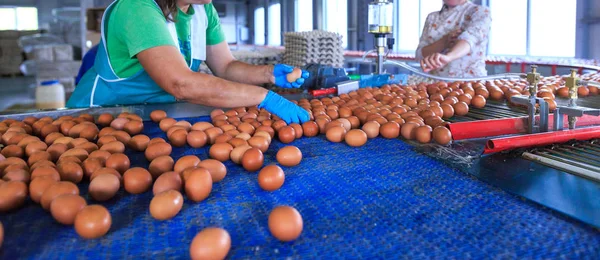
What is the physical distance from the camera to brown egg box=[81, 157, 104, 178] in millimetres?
1155

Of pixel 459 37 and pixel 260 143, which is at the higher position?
pixel 459 37

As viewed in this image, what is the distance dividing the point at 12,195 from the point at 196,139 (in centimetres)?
59

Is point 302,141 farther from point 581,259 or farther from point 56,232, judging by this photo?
point 581,259

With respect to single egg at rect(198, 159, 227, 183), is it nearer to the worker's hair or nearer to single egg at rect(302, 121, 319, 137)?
single egg at rect(302, 121, 319, 137)

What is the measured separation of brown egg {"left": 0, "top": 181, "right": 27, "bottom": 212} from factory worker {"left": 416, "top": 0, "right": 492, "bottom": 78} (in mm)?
2538

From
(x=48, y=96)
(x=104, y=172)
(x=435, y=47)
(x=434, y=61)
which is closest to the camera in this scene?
(x=104, y=172)

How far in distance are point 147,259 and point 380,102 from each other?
5.12ft

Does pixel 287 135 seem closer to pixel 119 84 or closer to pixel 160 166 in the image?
pixel 160 166

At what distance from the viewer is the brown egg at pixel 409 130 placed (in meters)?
1.52

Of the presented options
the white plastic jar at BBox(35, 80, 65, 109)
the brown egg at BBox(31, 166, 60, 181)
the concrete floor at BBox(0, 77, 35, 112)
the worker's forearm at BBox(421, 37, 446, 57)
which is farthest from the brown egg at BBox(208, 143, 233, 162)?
the concrete floor at BBox(0, 77, 35, 112)

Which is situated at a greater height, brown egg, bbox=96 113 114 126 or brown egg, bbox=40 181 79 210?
brown egg, bbox=96 113 114 126

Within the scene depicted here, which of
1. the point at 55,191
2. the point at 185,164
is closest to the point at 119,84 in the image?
the point at 185,164

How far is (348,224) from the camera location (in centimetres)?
86

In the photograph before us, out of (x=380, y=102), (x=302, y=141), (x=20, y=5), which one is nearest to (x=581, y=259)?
(x=302, y=141)
